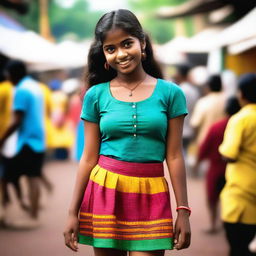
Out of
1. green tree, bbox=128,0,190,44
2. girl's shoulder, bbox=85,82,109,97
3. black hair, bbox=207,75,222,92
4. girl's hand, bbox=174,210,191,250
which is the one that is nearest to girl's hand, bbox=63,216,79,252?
girl's hand, bbox=174,210,191,250

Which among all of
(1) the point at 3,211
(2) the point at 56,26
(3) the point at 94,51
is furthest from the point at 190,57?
(2) the point at 56,26

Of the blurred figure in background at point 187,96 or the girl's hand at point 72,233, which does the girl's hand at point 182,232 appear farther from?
the blurred figure in background at point 187,96

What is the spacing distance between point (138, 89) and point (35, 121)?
4.11 meters

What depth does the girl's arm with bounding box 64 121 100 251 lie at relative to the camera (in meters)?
3.08

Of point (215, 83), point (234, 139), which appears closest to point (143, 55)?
point (234, 139)

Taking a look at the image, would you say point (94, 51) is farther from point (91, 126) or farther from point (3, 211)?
point (3, 211)

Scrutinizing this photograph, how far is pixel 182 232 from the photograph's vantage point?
2.97 meters

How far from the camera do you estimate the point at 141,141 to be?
298cm

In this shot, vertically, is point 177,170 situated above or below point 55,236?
above

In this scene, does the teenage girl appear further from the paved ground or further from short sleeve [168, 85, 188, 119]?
the paved ground

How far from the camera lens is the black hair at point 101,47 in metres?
3.03

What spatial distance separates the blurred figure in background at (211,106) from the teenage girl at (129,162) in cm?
554

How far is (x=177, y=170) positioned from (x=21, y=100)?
4.05 metres

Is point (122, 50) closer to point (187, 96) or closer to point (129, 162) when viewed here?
point (129, 162)
